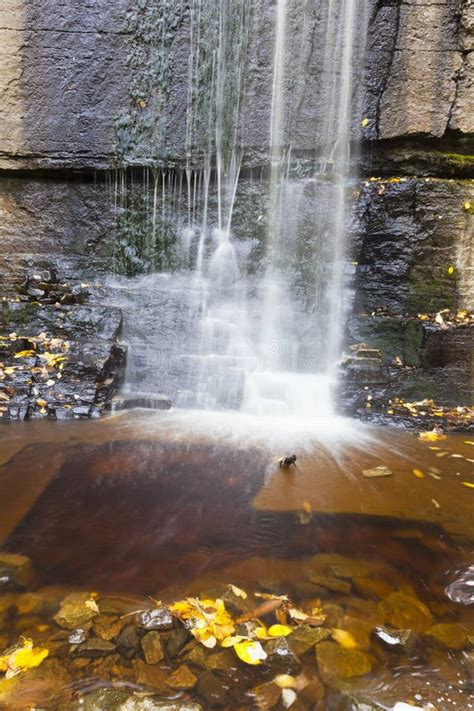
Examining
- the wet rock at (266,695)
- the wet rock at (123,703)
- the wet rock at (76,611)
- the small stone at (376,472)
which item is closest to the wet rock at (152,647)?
the wet rock at (123,703)

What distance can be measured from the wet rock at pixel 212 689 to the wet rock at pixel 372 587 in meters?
0.84

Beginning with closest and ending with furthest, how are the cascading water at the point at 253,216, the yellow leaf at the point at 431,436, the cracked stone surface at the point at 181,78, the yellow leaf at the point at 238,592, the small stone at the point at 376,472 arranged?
the yellow leaf at the point at 238,592
the small stone at the point at 376,472
the yellow leaf at the point at 431,436
the cascading water at the point at 253,216
the cracked stone surface at the point at 181,78

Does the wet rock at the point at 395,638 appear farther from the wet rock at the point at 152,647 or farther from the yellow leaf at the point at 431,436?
the yellow leaf at the point at 431,436

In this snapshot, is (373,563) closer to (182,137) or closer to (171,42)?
(182,137)

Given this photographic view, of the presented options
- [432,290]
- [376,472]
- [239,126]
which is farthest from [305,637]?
[239,126]

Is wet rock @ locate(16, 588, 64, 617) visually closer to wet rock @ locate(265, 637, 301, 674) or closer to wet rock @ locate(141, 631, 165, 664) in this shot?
wet rock @ locate(141, 631, 165, 664)

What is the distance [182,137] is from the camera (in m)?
7.55

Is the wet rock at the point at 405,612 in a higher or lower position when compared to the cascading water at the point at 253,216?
lower

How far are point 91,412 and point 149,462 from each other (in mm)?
1600

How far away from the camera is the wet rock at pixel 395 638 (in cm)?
170

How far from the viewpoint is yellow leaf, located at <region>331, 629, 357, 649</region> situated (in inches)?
67.1

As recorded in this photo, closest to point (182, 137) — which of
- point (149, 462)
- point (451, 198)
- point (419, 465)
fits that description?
point (451, 198)

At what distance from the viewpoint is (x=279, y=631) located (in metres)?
1.76

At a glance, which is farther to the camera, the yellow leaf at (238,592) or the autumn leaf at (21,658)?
the yellow leaf at (238,592)
